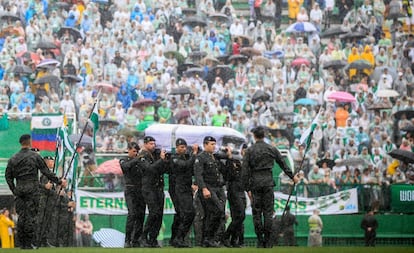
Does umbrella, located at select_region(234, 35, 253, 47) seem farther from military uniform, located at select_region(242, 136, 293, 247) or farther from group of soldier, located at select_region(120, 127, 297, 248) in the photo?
military uniform, located at select_region(242, 136, 293, 247)

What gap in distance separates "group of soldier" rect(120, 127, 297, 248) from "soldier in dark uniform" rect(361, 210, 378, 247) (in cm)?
661

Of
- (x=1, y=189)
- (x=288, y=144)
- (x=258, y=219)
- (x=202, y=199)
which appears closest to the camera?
(x=258, y=219)

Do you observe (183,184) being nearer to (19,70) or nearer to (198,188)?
(198,188)

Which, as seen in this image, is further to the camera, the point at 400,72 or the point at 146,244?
the point at 400,72

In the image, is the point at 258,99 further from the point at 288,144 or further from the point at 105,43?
the point at 105,43

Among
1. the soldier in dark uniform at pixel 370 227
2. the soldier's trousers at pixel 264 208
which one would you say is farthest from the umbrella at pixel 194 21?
the soldier's trousers at pixel 264 208

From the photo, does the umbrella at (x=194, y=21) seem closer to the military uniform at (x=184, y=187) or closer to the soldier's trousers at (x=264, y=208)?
the military uniform at (x=184, y=187)

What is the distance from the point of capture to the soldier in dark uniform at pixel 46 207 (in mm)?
23422

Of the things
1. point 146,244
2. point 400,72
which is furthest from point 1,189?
point 400,72

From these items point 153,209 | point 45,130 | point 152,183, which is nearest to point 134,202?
point 153,209

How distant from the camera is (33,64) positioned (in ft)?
123

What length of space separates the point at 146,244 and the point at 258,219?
315 centimetres

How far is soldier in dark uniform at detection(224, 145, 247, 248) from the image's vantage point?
2131cm

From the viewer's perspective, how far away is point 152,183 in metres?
21.5
